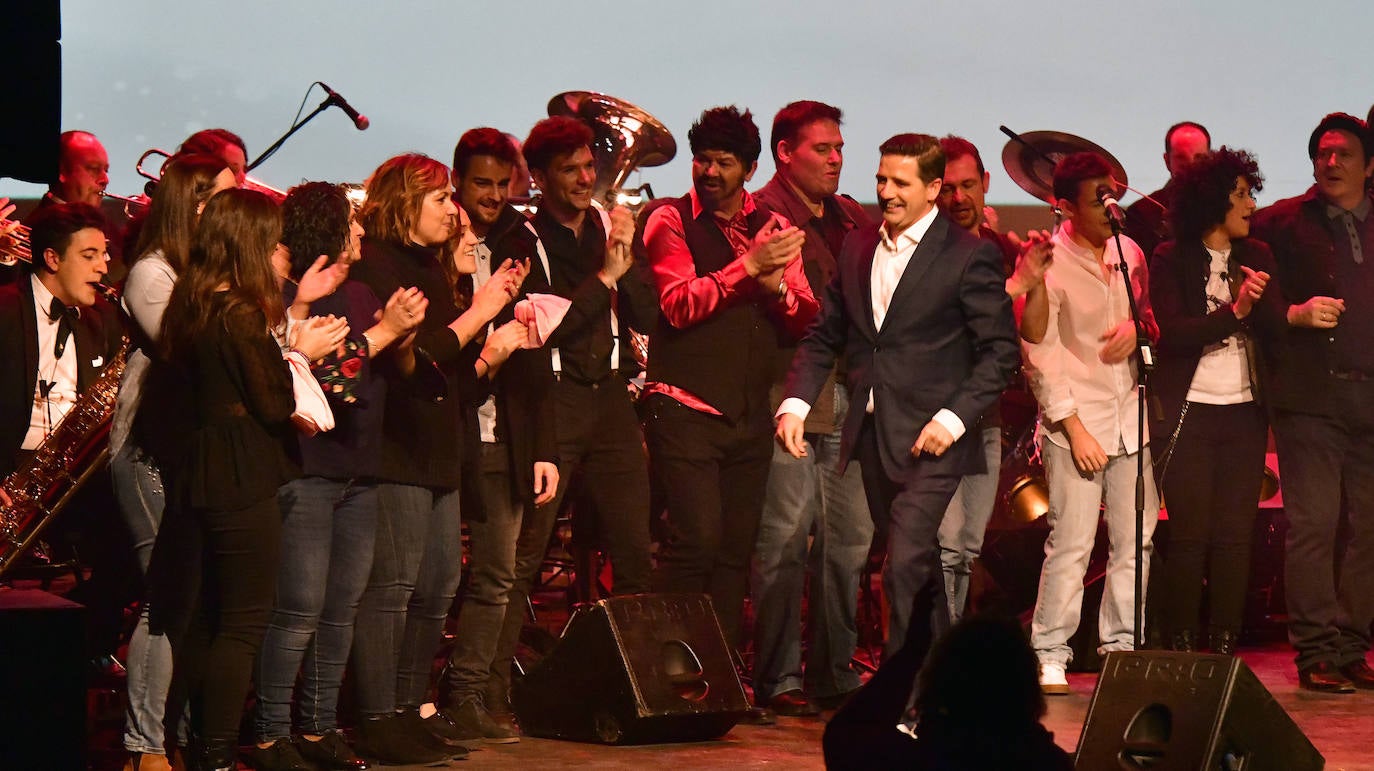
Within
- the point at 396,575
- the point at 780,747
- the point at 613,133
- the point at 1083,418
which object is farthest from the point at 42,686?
the point at 613,133

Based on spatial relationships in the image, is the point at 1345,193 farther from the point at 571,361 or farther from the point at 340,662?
the point at 340,662

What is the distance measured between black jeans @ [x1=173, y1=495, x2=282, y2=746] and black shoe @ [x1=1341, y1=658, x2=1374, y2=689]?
374 cm

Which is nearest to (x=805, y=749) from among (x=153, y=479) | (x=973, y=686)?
(x=153, y=479)

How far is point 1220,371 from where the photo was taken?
5.98m

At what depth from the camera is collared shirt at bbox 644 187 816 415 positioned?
5.30m

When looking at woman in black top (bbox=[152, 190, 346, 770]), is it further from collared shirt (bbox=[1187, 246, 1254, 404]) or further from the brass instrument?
collared shirt (bbox=[1187, 246, 1254, 404])

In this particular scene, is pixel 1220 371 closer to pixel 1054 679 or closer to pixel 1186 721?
pixel 1054 679

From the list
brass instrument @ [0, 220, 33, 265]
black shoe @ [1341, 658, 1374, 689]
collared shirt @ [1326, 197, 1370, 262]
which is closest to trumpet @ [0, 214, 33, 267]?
brass instrument @ [0, 220, 33, 265]

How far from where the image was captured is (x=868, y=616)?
644 cm

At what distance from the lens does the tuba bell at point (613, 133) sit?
6480 mm

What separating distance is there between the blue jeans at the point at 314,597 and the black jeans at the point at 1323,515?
129 inches

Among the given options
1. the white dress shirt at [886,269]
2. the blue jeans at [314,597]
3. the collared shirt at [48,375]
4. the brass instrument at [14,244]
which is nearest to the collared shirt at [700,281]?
the white dress shirt at [886,269]

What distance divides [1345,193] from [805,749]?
9.51ft

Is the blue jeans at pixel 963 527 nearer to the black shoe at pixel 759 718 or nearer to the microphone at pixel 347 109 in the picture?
the black shoe at pixel 759 718
